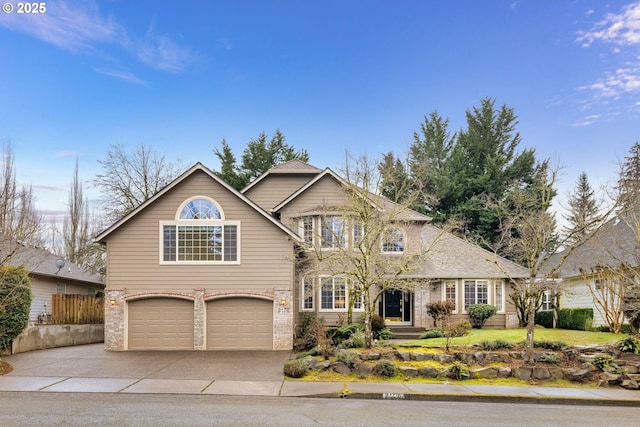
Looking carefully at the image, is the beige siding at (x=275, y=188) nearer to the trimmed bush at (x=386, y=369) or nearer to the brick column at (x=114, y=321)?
the brick column at (x=114, y=321)

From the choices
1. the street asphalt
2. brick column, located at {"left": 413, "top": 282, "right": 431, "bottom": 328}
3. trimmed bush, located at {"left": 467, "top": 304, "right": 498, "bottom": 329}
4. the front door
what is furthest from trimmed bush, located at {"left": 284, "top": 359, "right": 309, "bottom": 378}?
trimmed bush, located at {"left": 467, "top": 304, "right": 498, "bottom": 329}

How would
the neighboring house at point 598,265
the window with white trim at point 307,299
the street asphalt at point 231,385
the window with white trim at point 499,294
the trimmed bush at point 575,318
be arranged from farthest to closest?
the window with white trim at point 499,294
the trimmed bush at point 575,318
the window with white trim at point 307,299
the neighboring house at point 598,265
the street asphalt at point 231,385

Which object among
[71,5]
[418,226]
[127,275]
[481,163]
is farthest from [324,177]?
[481,163]

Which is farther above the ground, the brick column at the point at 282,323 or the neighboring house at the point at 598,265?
the neighboring house at the point at 598,265

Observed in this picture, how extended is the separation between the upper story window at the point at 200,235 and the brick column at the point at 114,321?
2.22 meters

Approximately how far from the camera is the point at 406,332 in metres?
22.4

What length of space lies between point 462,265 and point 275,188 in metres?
10.3

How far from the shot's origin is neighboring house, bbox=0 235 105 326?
2351cm

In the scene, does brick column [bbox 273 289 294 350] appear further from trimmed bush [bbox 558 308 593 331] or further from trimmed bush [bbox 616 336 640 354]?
trimmed bush [bbox 558 308 593 331]

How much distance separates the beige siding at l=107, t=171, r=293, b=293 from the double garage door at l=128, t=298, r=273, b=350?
0.62 metres

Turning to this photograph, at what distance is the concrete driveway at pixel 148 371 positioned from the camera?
1159 centimetres

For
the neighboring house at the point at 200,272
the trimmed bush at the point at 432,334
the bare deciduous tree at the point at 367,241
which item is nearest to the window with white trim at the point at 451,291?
the trimmed bush at the point at 432,334

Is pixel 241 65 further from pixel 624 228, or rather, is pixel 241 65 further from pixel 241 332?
pixel 624 228

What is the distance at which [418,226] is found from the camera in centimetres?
2419
